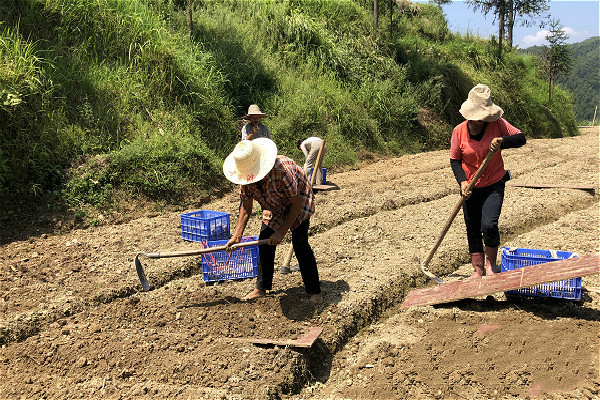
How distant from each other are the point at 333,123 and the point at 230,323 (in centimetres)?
951

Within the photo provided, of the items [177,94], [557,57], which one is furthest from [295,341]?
[557,57]

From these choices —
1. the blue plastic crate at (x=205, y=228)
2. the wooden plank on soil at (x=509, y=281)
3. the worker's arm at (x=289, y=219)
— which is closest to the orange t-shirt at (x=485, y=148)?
the wooden plank on soil at (x=509, y=281)

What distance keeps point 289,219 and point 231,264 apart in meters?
1.25

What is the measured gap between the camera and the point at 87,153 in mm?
8422

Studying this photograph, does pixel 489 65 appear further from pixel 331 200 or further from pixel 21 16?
pixel 21 16

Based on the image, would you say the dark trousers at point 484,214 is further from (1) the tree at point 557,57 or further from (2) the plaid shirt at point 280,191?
(1) the tree at point 557,57

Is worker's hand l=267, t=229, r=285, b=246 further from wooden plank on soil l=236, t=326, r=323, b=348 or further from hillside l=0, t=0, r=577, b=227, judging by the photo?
hillside l=0, t=0, r=577, b=227

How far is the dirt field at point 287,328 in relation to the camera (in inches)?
142

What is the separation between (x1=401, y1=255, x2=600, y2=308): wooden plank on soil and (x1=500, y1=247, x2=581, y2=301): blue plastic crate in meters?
0.20

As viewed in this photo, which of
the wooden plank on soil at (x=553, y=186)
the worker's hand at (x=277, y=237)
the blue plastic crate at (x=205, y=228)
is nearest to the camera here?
the worker's hand at (x=277, y=237)

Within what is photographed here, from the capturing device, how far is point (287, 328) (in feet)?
14.1

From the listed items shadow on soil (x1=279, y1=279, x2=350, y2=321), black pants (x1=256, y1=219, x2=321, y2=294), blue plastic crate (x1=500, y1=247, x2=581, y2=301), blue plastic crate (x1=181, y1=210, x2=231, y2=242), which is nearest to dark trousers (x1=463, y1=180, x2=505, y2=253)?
blue plastic crate (x1=500, y1=247, x2=581, y2=301)

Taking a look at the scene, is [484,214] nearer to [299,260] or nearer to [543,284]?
[543,284]

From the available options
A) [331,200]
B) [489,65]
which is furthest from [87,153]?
[489,65]
